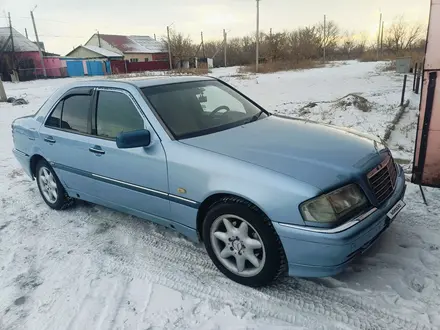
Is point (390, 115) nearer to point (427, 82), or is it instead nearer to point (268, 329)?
point (427, 82)

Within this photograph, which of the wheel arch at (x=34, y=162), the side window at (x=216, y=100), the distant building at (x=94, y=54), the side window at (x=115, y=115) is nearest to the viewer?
the side window at (x=115, y=115)

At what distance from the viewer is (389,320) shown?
2.32 metres

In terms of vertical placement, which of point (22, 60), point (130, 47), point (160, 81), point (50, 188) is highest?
point (130, 47)

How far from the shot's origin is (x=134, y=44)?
58.3 m

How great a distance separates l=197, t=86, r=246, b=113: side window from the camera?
11.9 feet

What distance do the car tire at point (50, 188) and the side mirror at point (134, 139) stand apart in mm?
1802

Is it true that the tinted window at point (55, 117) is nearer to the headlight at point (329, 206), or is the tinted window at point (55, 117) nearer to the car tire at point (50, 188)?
the car tire at point (50, 188)

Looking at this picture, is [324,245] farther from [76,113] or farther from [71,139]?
[76,113]

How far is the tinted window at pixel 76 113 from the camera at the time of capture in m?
3.78

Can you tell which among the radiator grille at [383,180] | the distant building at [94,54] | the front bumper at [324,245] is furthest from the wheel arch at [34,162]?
the distant building at [94,54]

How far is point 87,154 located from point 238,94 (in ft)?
5.92

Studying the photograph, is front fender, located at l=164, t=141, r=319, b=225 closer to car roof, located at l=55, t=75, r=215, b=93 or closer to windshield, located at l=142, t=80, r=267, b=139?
windshield, located at l=142, t=80, r=267, b=139

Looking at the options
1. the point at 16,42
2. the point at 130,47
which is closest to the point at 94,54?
the point at 130,47

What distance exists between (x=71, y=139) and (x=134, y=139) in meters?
1.26
